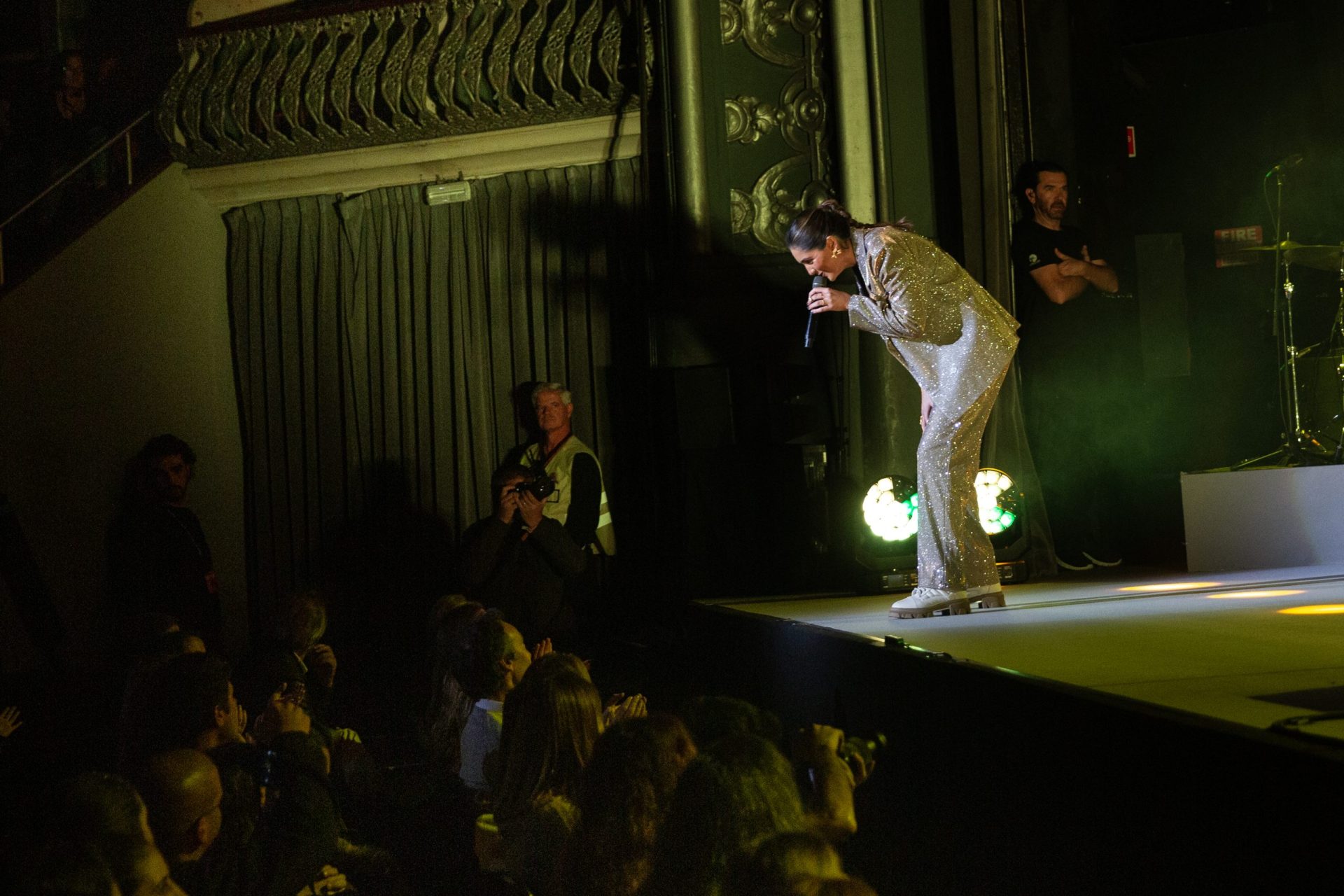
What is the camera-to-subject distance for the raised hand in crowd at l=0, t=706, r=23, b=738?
3.63 m

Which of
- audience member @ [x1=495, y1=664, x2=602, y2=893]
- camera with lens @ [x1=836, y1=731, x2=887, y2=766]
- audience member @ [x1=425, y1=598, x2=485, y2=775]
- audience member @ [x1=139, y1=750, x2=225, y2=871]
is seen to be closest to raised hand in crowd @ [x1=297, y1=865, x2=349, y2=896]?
audience member @ [x1=139, y1=750, x2=225, y2=871]

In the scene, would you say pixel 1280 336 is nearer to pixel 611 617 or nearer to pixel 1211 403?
pixel 1211 403

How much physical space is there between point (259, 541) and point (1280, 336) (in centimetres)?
455

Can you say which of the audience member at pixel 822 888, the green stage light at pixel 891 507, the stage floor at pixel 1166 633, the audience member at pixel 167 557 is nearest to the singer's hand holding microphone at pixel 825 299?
the green stage light at pixel 891 507

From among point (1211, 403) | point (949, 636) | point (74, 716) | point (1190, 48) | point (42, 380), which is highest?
point (1190, 48)

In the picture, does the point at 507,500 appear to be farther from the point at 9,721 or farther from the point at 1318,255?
the point at 1318,255

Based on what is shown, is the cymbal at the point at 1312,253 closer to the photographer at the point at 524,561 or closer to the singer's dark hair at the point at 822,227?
the singer's dark hair at the point at 822,227

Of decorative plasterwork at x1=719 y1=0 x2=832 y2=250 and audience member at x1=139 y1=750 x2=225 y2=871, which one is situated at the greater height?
decorative plasterwork at x1=719 y1=0 x2=832 y2=250

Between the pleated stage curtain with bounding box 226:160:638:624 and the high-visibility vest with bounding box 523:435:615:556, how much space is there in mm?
622

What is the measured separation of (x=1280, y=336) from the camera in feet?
17.2

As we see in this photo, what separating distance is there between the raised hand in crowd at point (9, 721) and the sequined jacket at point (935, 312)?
2717 millimetres

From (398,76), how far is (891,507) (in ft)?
9.61

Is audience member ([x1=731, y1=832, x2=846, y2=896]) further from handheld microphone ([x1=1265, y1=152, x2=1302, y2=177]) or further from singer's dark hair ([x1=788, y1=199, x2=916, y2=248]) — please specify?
handheld microphone ([x1=1265, y1=152, x2=1302, y2=177])

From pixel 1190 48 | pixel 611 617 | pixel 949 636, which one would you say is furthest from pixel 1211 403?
pixel 949 636
